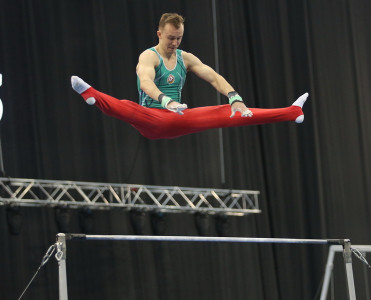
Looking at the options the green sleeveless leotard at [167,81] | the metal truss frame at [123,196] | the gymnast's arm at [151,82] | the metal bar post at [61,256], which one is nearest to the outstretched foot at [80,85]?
the gymnast's arm at [151,82]

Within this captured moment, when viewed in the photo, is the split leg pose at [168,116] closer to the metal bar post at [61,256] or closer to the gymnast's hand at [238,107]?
the gymnast's hand at [238,107]

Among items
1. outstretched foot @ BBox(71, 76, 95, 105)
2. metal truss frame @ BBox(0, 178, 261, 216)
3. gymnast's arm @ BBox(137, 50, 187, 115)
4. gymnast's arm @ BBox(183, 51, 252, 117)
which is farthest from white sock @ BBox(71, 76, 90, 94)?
metal truss frame @ BBox(0, 178, 261, 216)

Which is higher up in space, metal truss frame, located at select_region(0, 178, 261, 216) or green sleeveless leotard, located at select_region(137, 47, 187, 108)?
green sleeveless leotard, located at select_region(137, 47, 187, 108)

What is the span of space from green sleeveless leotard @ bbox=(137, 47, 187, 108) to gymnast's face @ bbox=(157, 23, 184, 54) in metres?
0.07

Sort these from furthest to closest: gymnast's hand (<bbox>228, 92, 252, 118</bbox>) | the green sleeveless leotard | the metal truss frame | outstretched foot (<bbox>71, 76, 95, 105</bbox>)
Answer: the metal truss frame → the green sleeveless leotard → gymnast's hand (<bbox>228, 92, 252, 118</bbox>) → outstretched foot (<bbox>71, 76, 95, 105</bbox>)

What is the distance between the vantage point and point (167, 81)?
4.50m

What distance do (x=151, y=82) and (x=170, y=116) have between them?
0.90 ft

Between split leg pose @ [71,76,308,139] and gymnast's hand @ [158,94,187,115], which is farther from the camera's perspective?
split leg pose @ [71,76,308,139]

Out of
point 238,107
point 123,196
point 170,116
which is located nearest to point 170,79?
point 170,116

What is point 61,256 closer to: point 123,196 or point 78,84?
point 78,84

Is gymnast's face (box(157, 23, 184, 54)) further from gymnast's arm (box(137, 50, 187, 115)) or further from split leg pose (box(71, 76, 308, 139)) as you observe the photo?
split leg pose (box(71, 76, 308, 139))

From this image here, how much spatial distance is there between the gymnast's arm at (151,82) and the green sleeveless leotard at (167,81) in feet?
0.24

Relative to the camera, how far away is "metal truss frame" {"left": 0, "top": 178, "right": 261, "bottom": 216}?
260 inches

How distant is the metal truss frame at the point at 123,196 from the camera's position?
260 inches
